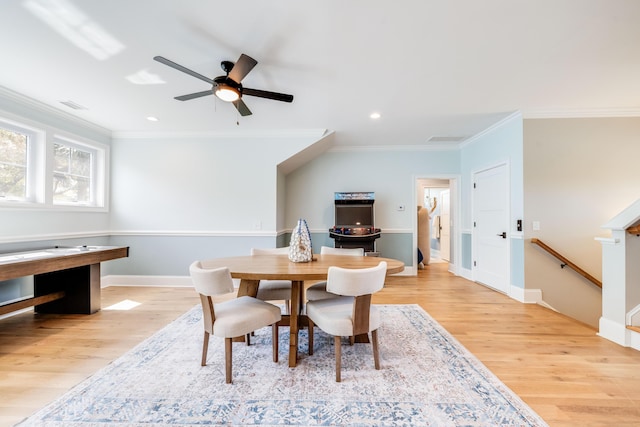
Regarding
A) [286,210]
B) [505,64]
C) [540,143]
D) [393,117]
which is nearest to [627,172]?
[540,143]

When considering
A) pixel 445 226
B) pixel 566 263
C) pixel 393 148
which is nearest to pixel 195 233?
pixel 393 148

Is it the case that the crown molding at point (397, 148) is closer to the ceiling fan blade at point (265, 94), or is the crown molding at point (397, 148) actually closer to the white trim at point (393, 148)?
the white trim at point (393, 148)

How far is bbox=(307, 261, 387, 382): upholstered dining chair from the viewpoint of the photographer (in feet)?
5.42

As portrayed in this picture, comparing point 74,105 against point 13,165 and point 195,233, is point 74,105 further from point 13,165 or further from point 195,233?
point 195,233

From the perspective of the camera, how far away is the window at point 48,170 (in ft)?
9.66

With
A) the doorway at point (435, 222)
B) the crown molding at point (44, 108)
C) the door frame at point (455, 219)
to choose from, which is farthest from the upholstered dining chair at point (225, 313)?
the doorway at point (435, 222)

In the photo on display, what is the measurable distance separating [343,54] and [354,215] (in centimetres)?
301

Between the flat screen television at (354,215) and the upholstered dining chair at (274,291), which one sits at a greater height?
the flat screen television at (354,215)

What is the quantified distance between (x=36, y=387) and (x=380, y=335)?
8.33 ft

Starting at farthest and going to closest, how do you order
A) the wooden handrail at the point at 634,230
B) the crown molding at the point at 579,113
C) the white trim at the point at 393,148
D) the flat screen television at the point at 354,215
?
the white trim at the point at 393,148 → the flat screen television at the point at 354,215 → the crown molding at the point at 579,113 → the wooden handrail at the point at 634,230

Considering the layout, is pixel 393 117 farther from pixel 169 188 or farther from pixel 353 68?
pixel 169 188

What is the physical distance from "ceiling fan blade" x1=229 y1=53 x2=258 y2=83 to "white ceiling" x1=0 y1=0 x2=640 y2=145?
19 centimetres

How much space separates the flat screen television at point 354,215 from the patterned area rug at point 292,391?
2.70 metres

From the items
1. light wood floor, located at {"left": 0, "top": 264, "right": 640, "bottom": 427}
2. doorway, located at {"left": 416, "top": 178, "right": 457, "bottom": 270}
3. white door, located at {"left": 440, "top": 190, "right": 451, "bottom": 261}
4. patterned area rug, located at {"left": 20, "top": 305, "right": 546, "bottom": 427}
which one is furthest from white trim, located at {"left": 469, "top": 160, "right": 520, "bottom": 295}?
white door, located at {"left": 440, "top": 190, "right": 451, "bottom": 261}
